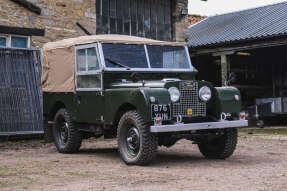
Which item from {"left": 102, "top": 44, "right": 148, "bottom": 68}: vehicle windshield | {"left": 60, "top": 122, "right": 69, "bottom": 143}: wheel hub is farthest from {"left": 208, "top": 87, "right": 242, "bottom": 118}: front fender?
{"left": 60, "top": 122, "right": 69, "bottom": 143}: wheel hub

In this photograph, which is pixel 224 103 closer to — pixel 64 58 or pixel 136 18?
pixel 64 58

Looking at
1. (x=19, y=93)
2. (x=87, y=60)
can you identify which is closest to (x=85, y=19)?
(x=19, y=93)

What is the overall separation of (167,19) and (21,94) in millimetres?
7321

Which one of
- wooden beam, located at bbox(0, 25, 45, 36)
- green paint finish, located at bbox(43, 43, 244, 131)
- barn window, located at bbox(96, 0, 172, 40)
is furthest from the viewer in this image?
barn window, located at bbox(96, 0, 172, 40)

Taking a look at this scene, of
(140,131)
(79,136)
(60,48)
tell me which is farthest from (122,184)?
(60,48)

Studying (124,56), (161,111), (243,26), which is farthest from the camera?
(243,26)

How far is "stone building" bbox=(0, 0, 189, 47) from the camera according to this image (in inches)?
495

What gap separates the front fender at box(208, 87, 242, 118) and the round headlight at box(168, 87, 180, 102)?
2.21 feet

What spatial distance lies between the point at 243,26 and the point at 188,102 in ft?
36.5

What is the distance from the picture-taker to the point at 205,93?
7746mm

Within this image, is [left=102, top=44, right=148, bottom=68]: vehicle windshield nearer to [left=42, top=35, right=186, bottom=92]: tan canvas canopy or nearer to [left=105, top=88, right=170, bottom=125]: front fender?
[left=42, top=35, right=186, bottom=92]: tan canvas canopy

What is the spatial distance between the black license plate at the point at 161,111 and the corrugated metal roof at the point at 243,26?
8.57 meters

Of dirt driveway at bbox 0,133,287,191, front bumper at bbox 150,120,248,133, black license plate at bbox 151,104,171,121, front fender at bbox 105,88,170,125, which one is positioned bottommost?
dirt driveway at bbox 0,133,287,191

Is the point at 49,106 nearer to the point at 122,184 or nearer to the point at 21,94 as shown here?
the point at 21,94
